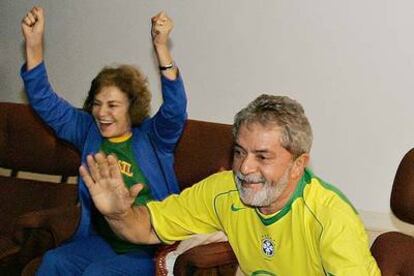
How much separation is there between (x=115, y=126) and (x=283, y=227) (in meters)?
1.01

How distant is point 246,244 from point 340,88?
1132 millimetres

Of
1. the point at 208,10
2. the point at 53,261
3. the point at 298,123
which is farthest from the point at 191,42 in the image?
the point at 298,123

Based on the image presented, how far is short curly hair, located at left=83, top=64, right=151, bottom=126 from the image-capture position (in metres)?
2.96

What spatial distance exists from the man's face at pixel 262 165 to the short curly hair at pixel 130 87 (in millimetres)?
935

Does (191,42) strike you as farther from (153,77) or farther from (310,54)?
(310,54)

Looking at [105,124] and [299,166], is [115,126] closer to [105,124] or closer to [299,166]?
[105,124]

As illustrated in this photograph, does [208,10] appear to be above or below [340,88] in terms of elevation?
above

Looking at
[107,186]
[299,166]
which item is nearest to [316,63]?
[299,166]

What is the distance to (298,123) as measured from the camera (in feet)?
6.89

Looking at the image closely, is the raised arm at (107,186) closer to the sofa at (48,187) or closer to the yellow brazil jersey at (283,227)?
the yellow brazil jersey at (283,227)

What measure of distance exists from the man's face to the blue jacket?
0.74m

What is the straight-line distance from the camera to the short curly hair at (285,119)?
2088 millimetres

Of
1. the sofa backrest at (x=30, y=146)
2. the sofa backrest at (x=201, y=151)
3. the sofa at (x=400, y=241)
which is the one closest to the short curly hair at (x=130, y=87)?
the sofa backrest at (x=201, y=151)

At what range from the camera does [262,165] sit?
6.92 feet
